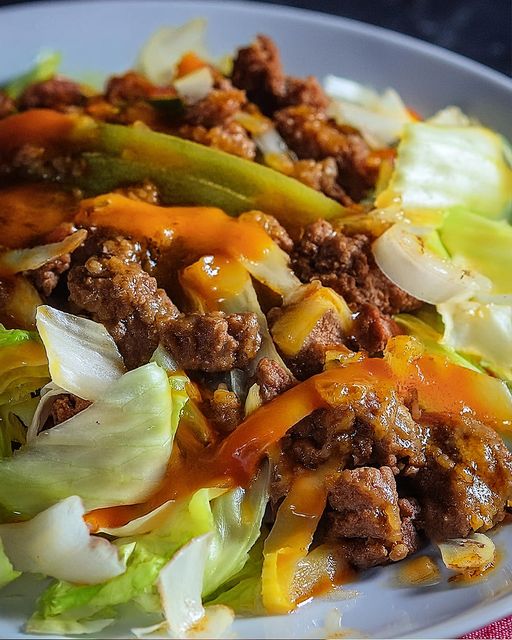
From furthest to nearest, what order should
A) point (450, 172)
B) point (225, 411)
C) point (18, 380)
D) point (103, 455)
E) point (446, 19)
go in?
1. point (446, 19)
2. point (450, 172)
3. point (18, 380)
4. point (225, 411)
5. point (103, 455)

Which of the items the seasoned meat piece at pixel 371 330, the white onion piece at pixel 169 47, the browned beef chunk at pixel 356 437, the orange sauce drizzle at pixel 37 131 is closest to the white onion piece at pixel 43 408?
the browned beef chunk at pixel 356 437

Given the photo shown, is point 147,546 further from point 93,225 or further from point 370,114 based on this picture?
point 370,114

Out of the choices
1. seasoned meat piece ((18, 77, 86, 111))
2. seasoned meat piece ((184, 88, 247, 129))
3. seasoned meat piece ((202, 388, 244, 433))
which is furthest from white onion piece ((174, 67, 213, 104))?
seasoned meat piece ((202, 388, 244, 433))

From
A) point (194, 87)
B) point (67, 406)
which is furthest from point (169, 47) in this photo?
point (67, 406)

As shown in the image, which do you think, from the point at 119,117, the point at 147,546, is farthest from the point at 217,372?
the point at 119,117

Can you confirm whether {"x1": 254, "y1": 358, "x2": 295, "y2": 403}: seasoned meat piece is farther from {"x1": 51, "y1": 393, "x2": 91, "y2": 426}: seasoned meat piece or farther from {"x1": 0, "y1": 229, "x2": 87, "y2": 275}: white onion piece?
{"x1": 0, "y1": 229, "x2": 87, "y2": 275}: white onion piece

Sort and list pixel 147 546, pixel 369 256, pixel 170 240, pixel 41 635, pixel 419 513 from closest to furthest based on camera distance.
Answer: pixel 41 635
pixel 147 546
pixel 419 513
pixel 170 240
pixel 369 256

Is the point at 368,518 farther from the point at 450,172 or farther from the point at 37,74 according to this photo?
the point at 37,74
